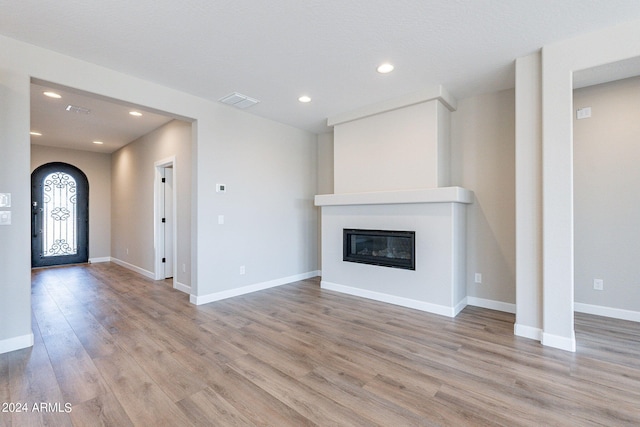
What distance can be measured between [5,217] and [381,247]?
3912 millimetres

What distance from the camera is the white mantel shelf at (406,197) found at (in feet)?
11.1

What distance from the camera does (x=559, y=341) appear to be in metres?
2.59

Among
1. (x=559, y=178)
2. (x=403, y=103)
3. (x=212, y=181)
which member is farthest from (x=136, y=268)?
(x=559, y=178)

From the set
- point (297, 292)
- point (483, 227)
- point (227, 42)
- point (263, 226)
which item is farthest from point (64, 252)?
point (483, 227)

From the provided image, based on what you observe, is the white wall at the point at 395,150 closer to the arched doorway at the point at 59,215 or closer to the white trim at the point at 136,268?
the white trim at the point at 136,268

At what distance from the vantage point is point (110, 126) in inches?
204

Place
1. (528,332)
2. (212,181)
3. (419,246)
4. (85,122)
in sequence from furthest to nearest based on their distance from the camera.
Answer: (85,122), (212,181), (419,246), (528,332)

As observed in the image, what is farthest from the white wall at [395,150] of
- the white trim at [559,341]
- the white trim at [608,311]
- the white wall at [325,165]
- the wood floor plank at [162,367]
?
the wood floor plank at [162,367]

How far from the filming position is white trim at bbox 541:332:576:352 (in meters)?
2.55

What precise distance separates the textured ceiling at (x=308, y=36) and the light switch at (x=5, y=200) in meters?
1.36

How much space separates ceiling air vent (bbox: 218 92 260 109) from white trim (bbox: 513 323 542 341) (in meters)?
4.01

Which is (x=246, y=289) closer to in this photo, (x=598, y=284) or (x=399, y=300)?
(x=399, y=300)

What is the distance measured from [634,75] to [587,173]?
1042 mm

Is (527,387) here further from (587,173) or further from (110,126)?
(110,126)
